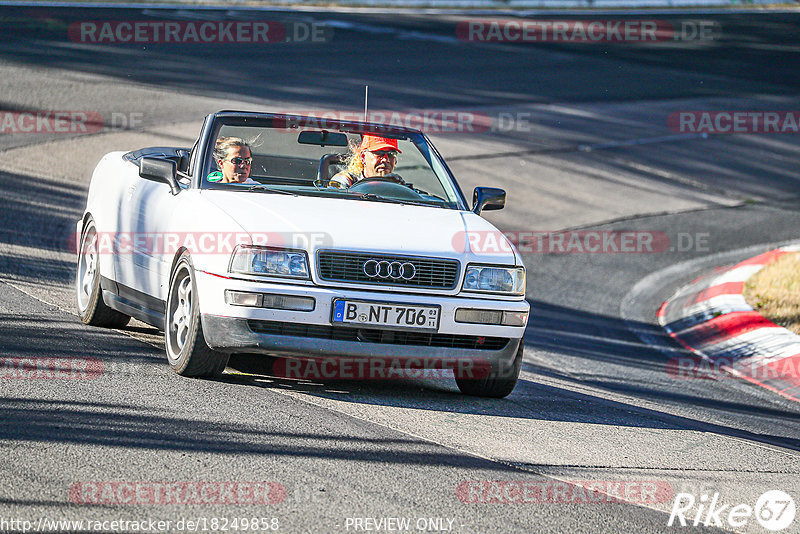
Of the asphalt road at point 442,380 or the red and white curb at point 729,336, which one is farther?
the red and white curb at point 729,336

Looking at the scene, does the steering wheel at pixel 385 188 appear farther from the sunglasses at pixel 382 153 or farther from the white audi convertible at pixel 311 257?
the sunglasses at pixel 382 153

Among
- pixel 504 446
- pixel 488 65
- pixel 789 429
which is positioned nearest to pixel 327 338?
pixel 504 446

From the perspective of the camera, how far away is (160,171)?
724 centimetres

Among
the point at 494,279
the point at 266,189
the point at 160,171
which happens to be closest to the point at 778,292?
the point at 494,279

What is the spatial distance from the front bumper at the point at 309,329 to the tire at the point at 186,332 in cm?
10

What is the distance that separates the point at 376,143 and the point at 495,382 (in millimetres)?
1894

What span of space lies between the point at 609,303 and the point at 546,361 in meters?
3.28

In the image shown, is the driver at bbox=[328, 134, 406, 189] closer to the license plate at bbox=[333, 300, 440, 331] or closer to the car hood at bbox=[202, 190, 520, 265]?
the car hood at bbox=[202, 190, 520, 265]

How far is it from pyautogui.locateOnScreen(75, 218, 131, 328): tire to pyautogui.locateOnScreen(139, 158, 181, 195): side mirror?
1090 millimetres

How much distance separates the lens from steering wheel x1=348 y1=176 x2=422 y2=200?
24.8 feet

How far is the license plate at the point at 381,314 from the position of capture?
6395 mm

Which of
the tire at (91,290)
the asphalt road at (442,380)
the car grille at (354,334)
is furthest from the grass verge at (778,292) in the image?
the tire at (91,290)

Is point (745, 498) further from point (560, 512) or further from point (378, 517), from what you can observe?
point (378, 517)

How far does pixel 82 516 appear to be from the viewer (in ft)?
14.2
